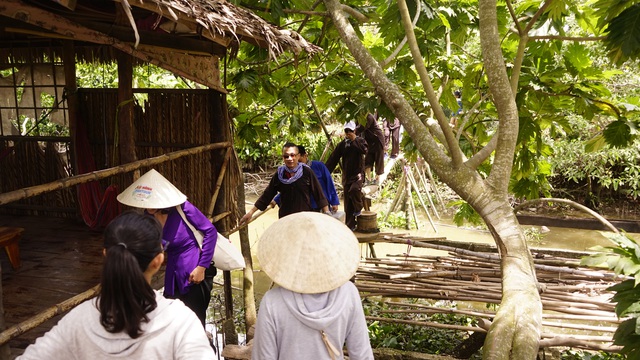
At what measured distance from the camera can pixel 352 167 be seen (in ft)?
23.5

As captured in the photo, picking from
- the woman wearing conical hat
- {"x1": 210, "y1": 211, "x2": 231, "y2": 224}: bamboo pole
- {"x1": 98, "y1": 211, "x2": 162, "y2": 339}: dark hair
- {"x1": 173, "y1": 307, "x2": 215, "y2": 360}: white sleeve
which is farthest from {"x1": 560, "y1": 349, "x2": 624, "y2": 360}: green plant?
{"x1": 98, "y1": 211, "x2": 162, "y2": 339}: dark hair

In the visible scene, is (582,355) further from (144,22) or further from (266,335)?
(144,22)

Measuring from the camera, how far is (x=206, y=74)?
4613 millimetres

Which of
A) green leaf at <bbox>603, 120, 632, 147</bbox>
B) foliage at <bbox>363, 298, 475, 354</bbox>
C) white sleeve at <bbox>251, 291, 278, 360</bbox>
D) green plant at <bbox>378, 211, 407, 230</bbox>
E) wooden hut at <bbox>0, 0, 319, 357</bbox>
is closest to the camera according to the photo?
white sleeve at <bbox>251, 291, 278, 360</bbox>

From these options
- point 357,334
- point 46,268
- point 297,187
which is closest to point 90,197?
point 46,268

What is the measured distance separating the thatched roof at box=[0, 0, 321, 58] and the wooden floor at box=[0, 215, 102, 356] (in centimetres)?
186

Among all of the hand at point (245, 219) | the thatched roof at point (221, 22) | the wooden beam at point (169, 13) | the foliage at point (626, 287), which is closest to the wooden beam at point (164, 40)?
the thatched roof at point (221, 22)

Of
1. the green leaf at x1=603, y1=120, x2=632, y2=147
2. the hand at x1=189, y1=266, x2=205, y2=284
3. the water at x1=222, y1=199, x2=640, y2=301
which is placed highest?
the green leaf at x1=603, y1=120, x2=632, y2=147

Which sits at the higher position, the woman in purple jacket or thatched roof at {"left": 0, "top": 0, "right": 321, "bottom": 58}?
thatched roof at {"left": 0, "top": 0, "right": 321, "bottom": 58}

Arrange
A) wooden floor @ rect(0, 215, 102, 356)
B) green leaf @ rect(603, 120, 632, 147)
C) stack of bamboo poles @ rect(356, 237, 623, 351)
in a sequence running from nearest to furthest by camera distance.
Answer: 1. wooden floor @ rect(0, 215, 102, 356)
2. stack of bamboo poles @ rect(356, 237, 623, 351)
3. green leaf @ rect(603, 120, 632, 147)

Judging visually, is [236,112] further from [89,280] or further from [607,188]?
[607,188]

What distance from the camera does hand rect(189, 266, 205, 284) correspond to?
3.47 metres

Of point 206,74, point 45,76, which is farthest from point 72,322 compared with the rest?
point 45,76

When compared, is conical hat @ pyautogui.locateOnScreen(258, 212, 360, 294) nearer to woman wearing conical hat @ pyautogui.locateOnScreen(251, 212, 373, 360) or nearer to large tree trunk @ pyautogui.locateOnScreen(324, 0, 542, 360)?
woman wearing conical hat @ pyautogui.locateOnScreen(251, 212, 373, 360)
